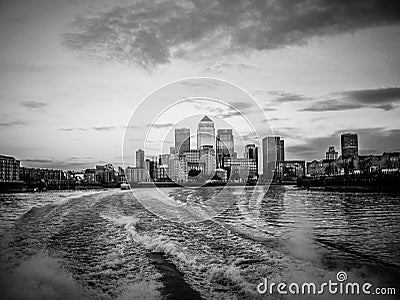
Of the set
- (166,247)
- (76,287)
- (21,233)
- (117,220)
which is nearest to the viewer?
(76,287)

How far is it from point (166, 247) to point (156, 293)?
17.8 feet

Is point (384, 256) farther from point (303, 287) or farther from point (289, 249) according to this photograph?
point (303, 287)

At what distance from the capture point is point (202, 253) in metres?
14.0

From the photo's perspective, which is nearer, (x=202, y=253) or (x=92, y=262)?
(x=92, y=262)

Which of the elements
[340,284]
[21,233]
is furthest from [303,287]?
[21,233]

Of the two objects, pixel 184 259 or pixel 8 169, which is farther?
pixel 8 169

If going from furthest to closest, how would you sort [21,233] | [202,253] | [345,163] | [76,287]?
[345,163], [21,233], [202,253], [76,287]

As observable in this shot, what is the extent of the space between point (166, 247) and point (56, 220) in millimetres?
13507

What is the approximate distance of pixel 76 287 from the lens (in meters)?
10.2

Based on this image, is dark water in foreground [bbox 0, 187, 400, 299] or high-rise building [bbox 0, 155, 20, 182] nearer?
dark water in foreground [bbox 0, 187, 400, 299]

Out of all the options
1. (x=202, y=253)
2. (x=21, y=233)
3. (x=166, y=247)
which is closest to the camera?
(x=202, y=253)

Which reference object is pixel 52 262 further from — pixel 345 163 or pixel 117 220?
pixel 345 163

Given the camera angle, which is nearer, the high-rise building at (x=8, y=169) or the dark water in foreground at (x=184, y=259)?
the dark water in foreground at (x=184, y=259)

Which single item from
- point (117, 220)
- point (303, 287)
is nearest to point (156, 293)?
point (303, 287)
